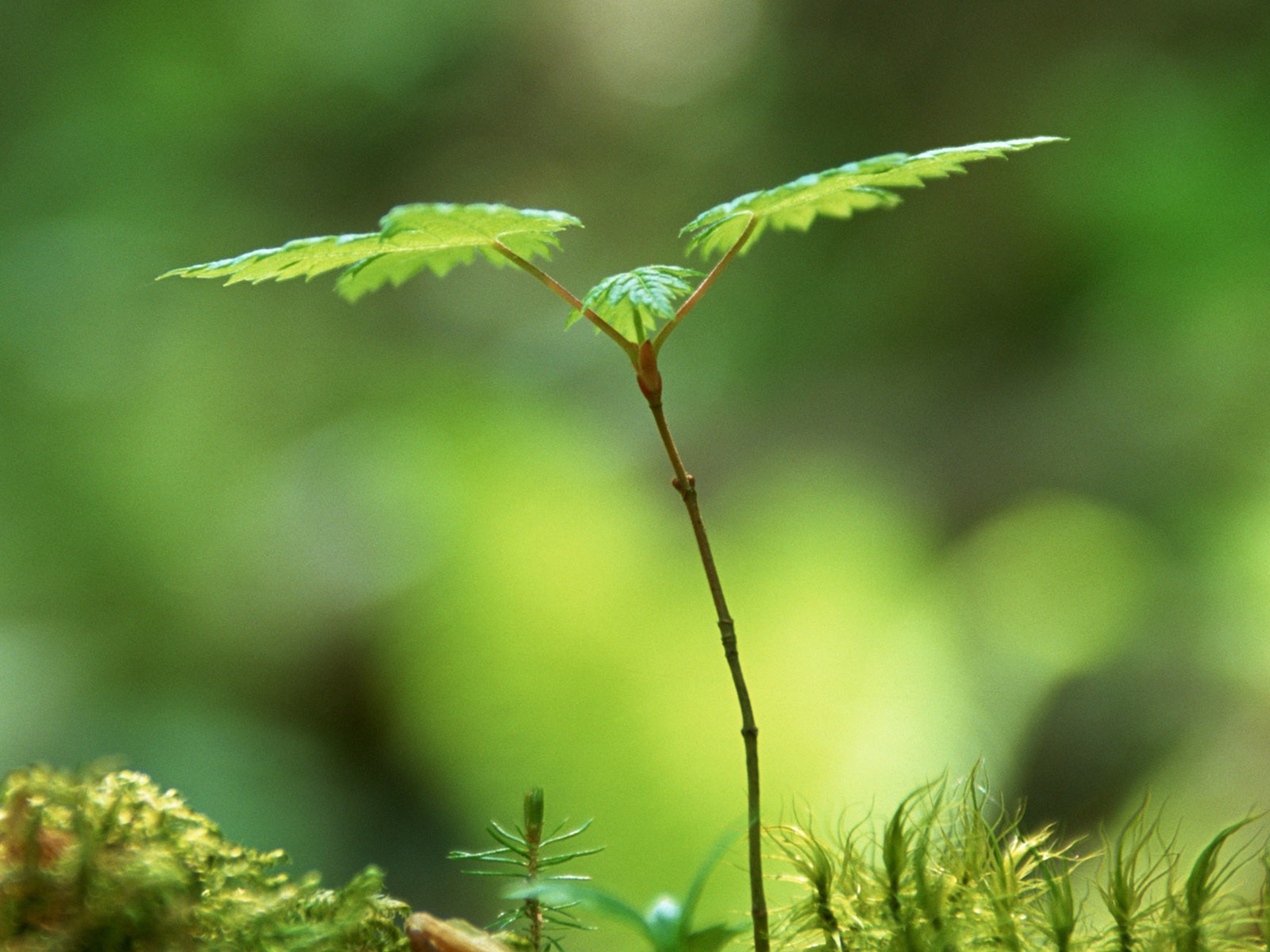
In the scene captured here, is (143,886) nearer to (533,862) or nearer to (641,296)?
(533,862)

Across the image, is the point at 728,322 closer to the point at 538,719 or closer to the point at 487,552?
the point at 487,552

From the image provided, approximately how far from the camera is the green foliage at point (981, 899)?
53 cm

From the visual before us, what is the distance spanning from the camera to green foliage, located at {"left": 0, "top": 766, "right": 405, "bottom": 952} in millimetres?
470

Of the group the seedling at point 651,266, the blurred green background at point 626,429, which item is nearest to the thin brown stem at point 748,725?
the seedling at point 651,266

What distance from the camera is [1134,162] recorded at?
11.6ft

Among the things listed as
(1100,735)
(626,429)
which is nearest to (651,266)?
(1100,735)

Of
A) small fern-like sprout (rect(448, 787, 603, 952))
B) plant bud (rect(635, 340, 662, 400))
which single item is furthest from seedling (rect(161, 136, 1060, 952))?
small fern-like sprout (rect(448, 787, 603, 952))

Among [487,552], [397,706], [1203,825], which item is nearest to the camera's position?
[1203,825]

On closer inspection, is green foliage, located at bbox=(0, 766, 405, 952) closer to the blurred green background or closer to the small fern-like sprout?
the small fern-like sprout

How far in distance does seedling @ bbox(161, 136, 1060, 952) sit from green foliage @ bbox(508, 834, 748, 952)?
21mm

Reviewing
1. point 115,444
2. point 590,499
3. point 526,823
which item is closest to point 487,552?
point 590,499

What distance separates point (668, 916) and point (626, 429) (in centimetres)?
329

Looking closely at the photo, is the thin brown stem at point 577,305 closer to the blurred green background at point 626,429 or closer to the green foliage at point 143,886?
the green foliage at point 143,886

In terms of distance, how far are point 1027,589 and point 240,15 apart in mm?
3560
